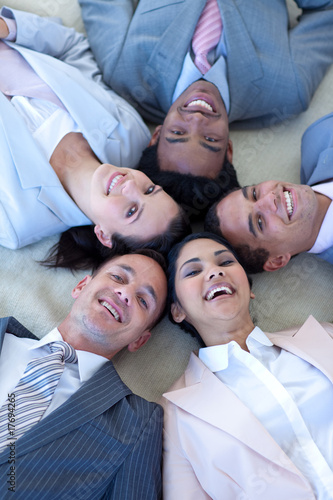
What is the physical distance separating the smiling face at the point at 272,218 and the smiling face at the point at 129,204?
21 centimetres

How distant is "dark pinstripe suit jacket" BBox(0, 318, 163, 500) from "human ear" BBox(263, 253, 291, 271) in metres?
0.66

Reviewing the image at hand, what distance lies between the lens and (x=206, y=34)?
1.96 metres

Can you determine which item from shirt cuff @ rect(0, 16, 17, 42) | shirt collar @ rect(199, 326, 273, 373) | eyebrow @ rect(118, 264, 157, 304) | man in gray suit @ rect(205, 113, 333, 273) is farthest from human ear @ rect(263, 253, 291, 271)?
shirt cuff @ rect(0, 16, 17, 42)

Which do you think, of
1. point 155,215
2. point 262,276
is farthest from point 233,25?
point 262,276

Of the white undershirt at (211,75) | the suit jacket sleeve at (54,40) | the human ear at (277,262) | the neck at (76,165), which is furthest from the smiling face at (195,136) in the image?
the suit jacket sleeve at (54,40)

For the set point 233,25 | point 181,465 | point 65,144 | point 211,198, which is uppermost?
point 233,25

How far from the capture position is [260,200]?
62.2 inches

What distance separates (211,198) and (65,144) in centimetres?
61

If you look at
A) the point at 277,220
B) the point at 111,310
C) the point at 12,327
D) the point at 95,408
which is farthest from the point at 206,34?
the point at 95,408

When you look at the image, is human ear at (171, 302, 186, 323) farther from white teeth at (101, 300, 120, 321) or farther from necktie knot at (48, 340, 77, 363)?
necktie knot at (48, 340, 77, 363)

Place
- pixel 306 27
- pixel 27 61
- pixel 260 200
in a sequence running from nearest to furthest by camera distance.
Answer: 1. pixel 260 200
2. pixel 27 61
3. pixel 306 27

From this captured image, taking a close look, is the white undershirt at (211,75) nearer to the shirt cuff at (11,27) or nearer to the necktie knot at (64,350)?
the shirt cuff at (11,27)

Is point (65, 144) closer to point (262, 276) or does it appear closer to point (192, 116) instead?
point (192, 116)

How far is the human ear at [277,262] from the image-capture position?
1648mm
